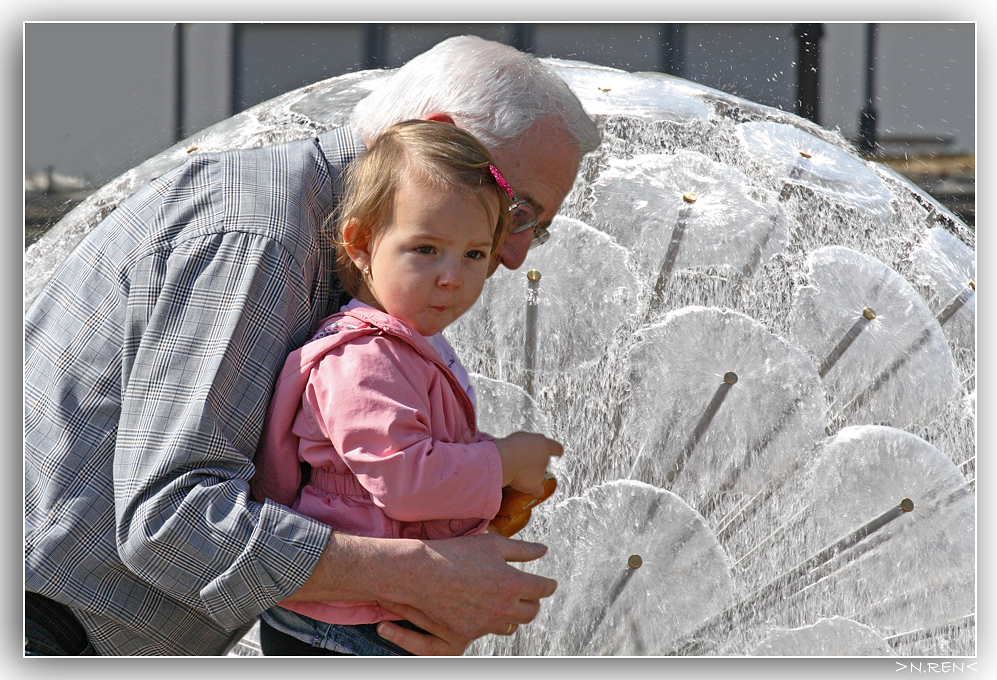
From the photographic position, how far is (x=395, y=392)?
1.02m

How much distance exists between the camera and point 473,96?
1.27 meters

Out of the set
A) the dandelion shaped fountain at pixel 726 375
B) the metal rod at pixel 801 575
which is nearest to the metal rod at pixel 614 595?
the dandelion shaped fountain at pixel 726 375

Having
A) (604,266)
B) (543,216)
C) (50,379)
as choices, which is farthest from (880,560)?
(50,379)

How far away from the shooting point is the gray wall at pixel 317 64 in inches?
58.9

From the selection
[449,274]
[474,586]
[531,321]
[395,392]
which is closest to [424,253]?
[449,274]

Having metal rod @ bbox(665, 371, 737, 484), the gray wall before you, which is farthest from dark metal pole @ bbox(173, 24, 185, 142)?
metal rod @ bbox(665, 371, 737, 484)

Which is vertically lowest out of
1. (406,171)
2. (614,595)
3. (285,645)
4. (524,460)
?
(614,595)

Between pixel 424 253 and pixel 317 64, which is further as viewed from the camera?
pixel 317 64

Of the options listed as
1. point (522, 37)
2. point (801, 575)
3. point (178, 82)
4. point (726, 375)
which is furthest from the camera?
point (726, 375)

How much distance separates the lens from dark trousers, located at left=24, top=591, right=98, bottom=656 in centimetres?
113

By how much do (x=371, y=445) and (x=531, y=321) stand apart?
912 mm

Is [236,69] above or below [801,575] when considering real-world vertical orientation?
above

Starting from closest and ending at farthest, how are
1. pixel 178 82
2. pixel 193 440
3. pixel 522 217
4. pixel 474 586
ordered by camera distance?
pixel 193 440 → pixel 474 586 → pixel 522 217 → pixel 178 82

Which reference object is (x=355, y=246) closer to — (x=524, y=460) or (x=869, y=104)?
(x=524, y=460)
